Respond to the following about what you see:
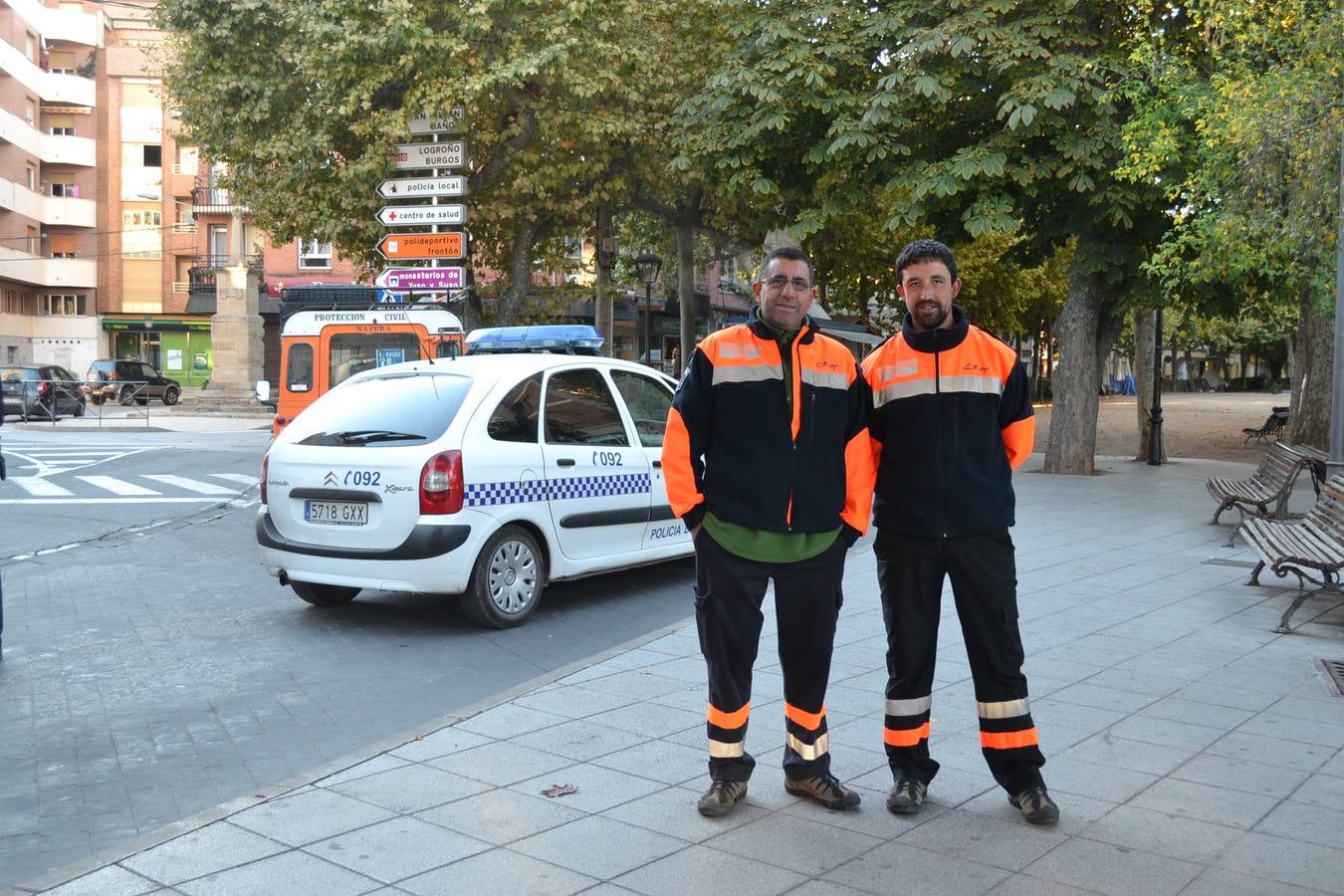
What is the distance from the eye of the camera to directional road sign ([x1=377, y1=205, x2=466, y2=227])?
18562 millimetres

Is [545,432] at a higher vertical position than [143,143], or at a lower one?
lower

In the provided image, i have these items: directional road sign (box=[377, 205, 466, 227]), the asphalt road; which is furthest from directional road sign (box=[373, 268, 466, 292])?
the asphalt road

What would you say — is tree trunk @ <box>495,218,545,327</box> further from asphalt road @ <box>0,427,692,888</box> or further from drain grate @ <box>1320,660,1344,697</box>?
drain grate @ <box>1320,660,1344,697</box>

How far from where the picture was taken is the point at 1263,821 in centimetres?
429

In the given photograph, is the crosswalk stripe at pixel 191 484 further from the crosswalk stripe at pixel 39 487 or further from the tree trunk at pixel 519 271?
the tree trunk at pixel 519 271

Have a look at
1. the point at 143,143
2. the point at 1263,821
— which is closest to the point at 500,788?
the point at 1263,821

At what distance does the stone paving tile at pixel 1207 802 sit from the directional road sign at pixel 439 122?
59.2 ft

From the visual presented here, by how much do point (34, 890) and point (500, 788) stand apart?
1502 mm

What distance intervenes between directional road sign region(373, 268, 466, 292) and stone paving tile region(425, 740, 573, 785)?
13378mm

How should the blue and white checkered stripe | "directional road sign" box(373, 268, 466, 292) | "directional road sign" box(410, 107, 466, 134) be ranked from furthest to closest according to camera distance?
"directional road sign" box(410, 107, 466, 134) → "directional road sign" box(373, 268, 466, 292) → the blue and white checkered stripe

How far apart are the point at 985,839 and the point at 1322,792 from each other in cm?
137

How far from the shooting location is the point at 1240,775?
188 inches

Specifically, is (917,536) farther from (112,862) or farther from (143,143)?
(143,143)

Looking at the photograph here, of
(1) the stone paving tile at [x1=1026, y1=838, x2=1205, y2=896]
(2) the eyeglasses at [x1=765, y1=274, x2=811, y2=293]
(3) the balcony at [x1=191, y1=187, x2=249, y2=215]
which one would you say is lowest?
(1) the stone paving tile at [x1=1026, y1=838, x2=1205, y2=896]
